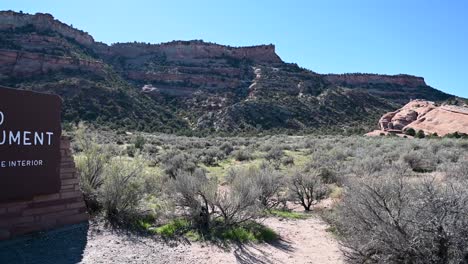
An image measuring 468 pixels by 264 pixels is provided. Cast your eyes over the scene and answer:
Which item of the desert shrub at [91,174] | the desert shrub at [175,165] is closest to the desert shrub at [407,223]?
the desert shrub at [91,174]

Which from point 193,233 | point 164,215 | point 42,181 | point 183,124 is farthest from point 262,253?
point 183,124

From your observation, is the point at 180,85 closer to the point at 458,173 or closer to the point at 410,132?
the point at 410,132

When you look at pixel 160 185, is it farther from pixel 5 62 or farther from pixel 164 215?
pixel 5 62

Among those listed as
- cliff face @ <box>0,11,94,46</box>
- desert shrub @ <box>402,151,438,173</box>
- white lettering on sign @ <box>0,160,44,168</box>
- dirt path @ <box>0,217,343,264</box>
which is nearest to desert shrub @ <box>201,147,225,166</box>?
desert shrub @ <box>402,151,438,173</box>

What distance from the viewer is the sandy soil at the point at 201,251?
6859 millimetres

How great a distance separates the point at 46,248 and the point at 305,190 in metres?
8.76

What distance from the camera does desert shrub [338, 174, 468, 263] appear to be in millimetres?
5137

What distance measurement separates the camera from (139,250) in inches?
285

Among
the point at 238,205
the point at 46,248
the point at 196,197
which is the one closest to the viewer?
the point at 46,248

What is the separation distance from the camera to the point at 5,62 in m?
55.5

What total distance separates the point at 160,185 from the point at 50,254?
5349 millimetres

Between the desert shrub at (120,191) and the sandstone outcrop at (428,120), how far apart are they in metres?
41.9

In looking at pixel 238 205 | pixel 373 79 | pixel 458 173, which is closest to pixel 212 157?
pixel 238 205

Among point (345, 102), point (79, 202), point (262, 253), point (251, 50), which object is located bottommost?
point (262, 253)
